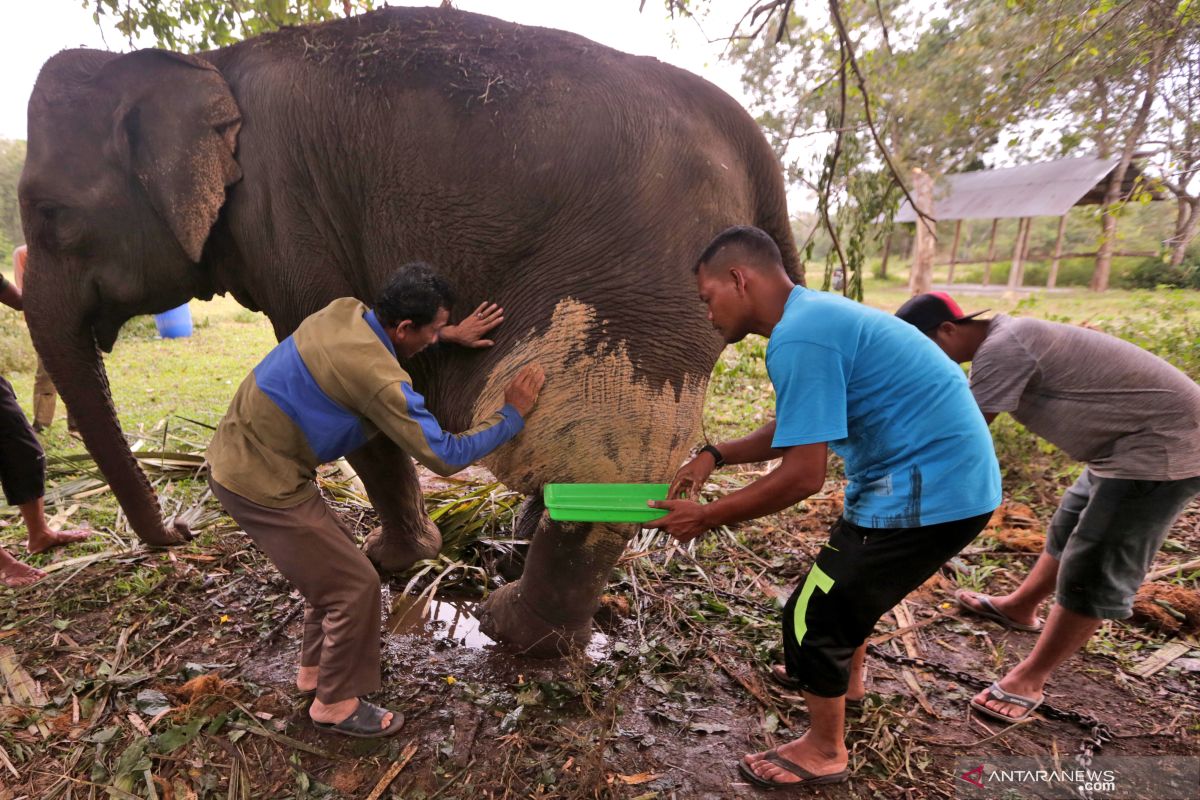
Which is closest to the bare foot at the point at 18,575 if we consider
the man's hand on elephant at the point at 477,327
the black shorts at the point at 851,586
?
the man's hand on elephant at the point at 477,327

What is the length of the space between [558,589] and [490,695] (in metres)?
0.49

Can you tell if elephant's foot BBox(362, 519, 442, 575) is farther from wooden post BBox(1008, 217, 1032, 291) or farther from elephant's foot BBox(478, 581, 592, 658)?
wooden post BBox(1008, 217, 1032, 291)

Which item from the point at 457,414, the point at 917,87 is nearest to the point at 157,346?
the point at 457,414

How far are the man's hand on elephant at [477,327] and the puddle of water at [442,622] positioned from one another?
1.37 m

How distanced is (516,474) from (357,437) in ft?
1.78

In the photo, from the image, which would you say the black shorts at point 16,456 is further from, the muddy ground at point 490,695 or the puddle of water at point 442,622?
the puddle of water at point 442,622

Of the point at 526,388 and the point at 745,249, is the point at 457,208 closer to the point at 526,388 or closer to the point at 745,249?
the point at 526,388

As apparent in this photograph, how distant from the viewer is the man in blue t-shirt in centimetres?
161

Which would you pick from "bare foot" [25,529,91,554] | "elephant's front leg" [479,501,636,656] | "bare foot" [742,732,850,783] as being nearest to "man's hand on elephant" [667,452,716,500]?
"elephant's front leg" [479,501,636,656]

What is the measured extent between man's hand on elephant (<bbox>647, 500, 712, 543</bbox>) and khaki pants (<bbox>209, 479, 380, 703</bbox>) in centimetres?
101

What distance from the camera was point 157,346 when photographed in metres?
9.47

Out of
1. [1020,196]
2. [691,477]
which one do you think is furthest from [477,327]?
[1020,196]

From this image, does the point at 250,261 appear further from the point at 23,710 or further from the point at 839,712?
the point at 839,712

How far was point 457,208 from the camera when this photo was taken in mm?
2236
